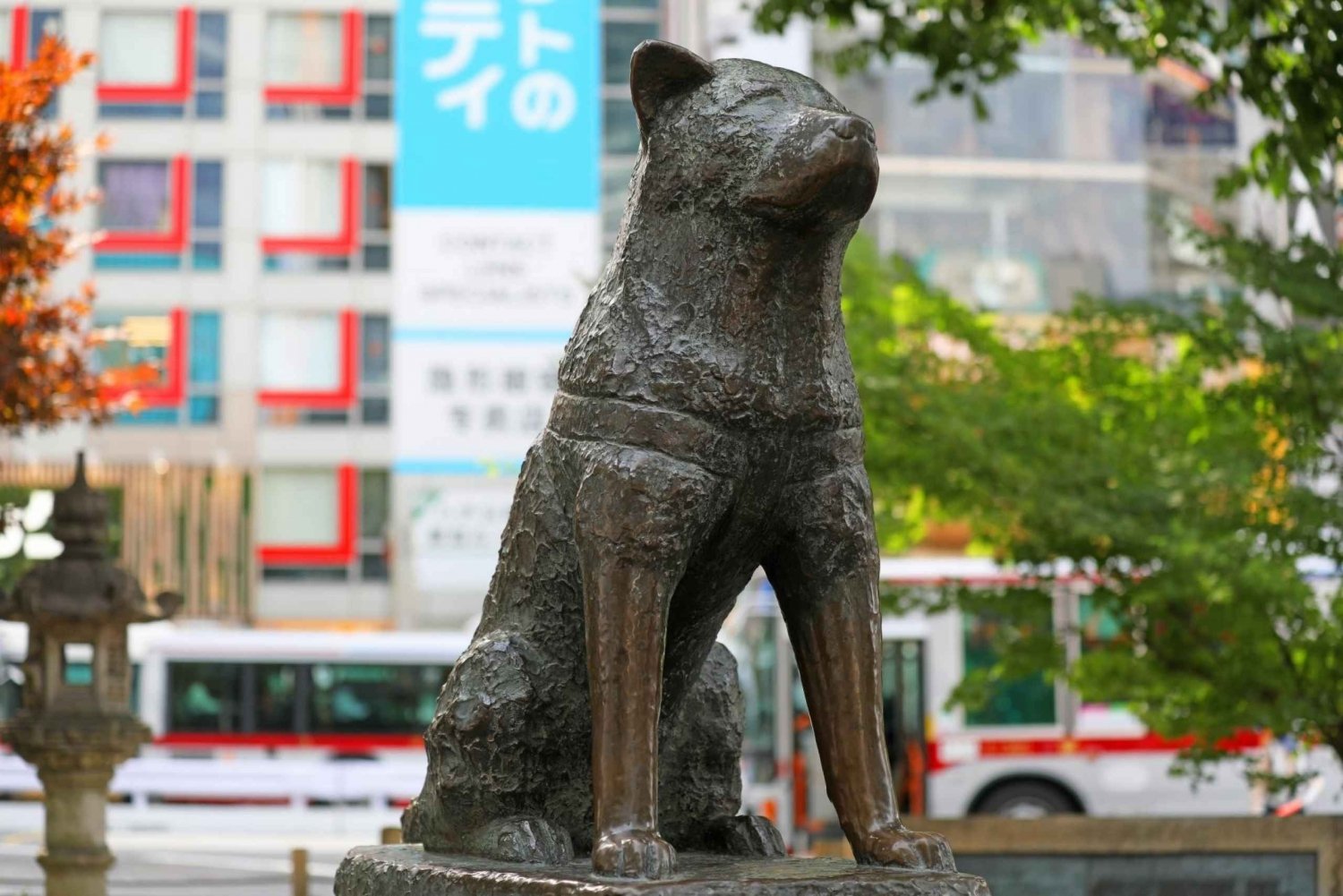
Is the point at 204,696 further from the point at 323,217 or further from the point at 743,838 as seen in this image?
the point at 743,838

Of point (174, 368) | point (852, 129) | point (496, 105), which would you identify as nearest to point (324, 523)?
point (174, 368)

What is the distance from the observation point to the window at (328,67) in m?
26.5

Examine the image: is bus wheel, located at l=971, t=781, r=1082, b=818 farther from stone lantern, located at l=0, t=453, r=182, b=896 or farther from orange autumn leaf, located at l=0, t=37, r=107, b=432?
orange autumn leaf, located at l=0, t=37, r=107, b=432

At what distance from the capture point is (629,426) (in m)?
2.83

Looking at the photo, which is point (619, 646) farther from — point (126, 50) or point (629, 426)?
point (126, 50)

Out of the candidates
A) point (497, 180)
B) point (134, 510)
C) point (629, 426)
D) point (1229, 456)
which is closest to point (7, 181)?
point (1229, 456)

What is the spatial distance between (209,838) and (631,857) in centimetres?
1795

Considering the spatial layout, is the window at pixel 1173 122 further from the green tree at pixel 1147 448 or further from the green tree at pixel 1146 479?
the green tree at pixel 1147 448

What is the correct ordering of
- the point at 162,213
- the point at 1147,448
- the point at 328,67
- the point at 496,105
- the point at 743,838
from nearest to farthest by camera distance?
1. the point at 743,838
2. the point at 1147,448
3. the point at 496,105
4. the point at 162,213
5. the point at 328,67

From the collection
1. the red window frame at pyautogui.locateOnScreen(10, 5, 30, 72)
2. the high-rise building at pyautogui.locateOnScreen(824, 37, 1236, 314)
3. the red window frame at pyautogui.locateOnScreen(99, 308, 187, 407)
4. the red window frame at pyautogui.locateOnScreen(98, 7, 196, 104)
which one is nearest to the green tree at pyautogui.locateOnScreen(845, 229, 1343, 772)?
the high-rise building at pyautogui.locateOnScreen(824, 37, 1236, 314)

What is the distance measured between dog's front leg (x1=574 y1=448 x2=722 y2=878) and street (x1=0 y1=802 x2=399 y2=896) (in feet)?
41.3

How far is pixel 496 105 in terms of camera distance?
1822cm

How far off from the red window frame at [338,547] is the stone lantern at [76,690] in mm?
16522

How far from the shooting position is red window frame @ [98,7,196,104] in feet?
85.2
